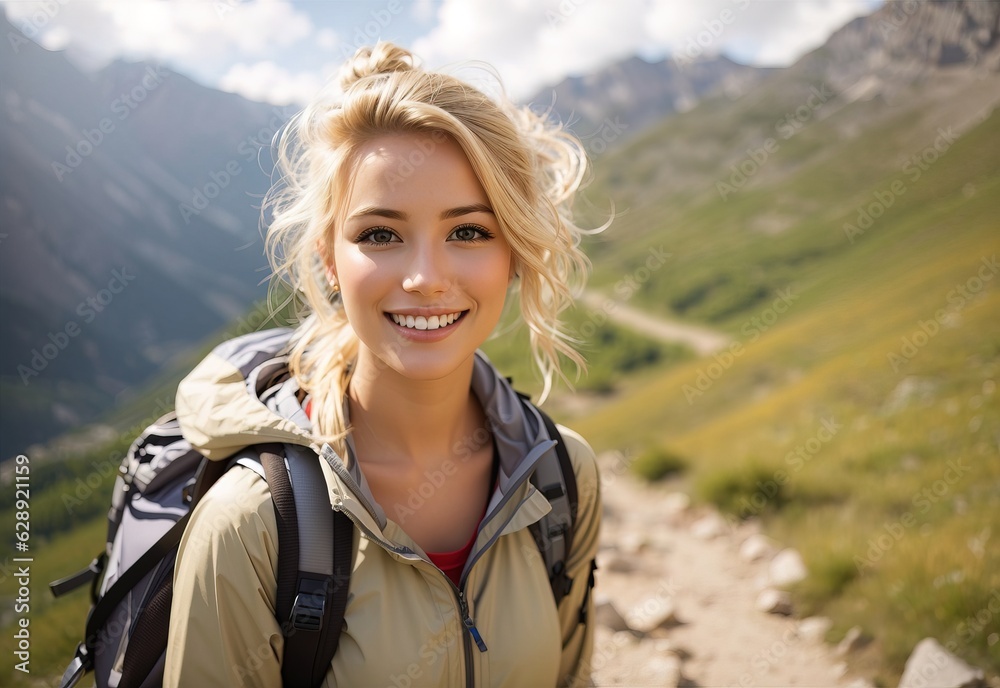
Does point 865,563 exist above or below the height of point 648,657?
above

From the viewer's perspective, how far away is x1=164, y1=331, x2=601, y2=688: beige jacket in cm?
208

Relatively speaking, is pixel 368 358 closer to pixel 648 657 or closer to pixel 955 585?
pixel 648 657

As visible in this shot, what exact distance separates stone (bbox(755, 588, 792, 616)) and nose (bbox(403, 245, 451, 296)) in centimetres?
466

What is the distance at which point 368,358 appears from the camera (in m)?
2.78

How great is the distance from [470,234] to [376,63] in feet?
2.86

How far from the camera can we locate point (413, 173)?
2.42 m

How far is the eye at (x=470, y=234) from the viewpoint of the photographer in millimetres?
2537

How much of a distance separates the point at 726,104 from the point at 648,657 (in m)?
197

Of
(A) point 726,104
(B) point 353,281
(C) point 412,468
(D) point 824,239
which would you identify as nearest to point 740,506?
(C) point 412,468

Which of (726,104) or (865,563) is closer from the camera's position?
(865,563)
